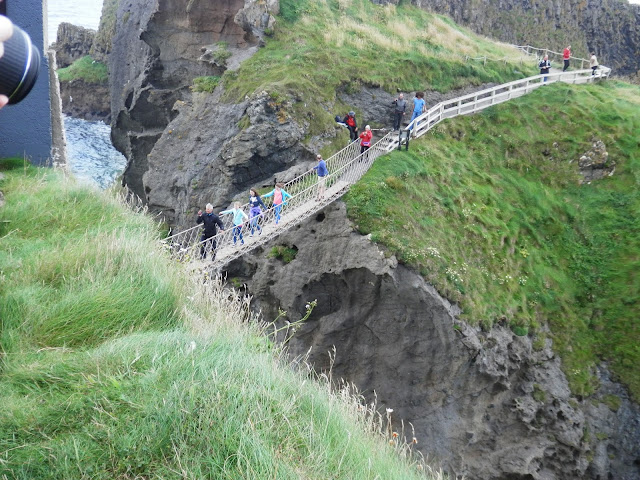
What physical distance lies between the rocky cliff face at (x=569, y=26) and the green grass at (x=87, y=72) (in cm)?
4139

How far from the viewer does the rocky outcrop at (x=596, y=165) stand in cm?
2395

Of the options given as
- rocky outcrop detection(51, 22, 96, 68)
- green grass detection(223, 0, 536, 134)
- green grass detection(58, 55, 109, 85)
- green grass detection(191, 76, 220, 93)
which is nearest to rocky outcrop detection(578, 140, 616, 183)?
green grass detection(223, 0, 536, 134)

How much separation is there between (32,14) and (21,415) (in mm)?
14014

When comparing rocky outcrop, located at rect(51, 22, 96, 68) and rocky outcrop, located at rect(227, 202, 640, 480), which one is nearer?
rocky outcrop, located at rect(227, 202, 640, 480)

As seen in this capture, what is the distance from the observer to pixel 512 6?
58000mm

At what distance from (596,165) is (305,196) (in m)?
13.1

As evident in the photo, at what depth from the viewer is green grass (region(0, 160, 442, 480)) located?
188 inches

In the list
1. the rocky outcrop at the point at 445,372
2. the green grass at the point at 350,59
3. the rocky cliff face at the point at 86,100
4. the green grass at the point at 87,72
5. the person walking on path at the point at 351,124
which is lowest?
the rocky cliff face at the point at 86,100

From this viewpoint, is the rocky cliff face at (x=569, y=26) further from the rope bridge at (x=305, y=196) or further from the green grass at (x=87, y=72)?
the green grass at (x=87, y=72)

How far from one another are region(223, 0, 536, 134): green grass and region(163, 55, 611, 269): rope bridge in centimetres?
249

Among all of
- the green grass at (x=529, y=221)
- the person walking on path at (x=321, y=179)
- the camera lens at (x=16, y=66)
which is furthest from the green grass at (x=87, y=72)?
the camera lens at (x=16, y=66)

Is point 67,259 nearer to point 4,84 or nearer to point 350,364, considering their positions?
point 4,84

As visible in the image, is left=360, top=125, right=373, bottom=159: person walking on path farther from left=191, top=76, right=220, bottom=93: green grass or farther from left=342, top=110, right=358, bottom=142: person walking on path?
left=191, top=76, right=220, bottom=93: green grass

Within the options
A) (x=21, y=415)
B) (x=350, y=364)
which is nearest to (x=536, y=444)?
(x=350, y=364)
